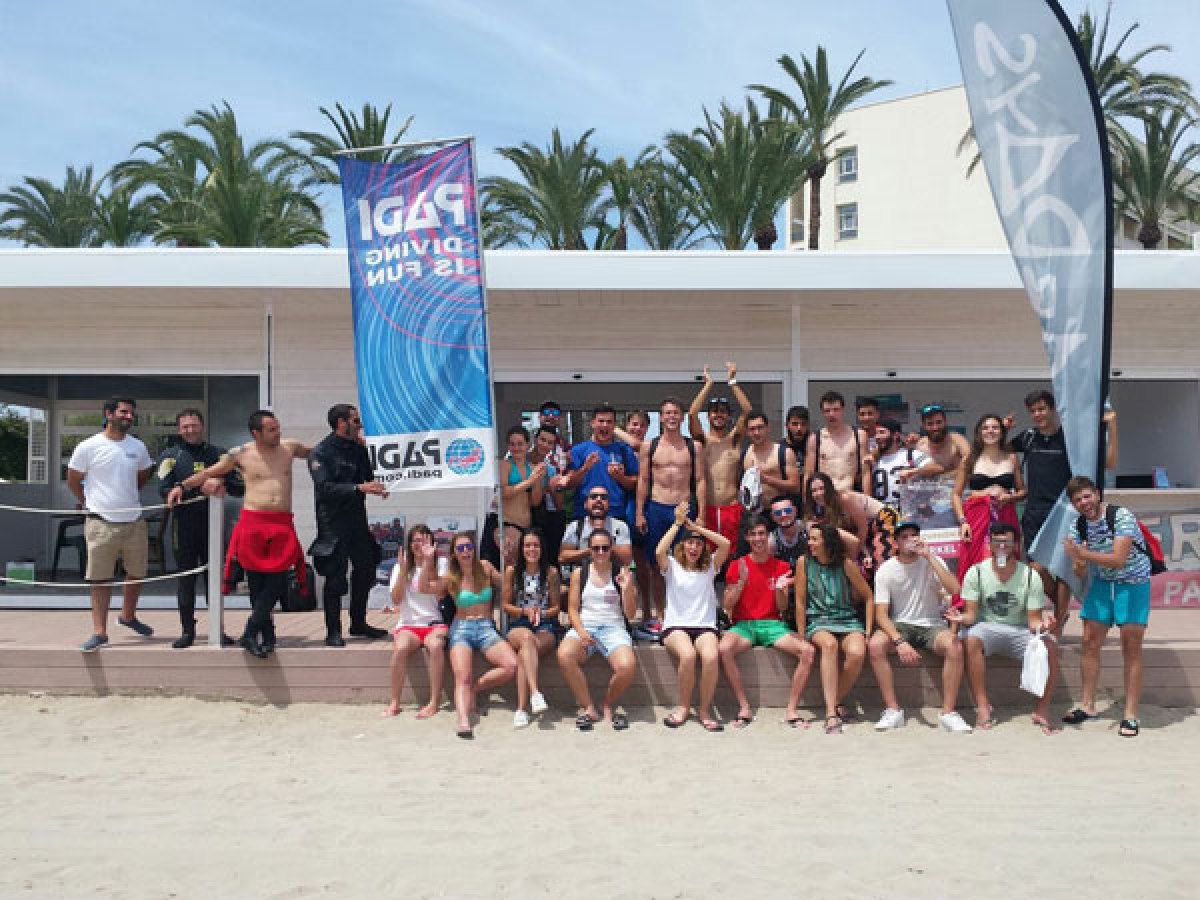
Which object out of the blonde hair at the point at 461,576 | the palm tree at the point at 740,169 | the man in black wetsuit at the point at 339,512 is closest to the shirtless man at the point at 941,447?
the blonde hair at the point at 461,576

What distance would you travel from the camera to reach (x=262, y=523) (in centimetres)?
593

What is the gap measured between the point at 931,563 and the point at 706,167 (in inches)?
639

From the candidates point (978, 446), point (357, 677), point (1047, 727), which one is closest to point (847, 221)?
point (978, 446)

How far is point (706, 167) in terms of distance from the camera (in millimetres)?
20641

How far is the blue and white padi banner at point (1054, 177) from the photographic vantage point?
17.9 ft

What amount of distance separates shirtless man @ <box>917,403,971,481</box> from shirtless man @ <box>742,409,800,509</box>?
32.0 inches

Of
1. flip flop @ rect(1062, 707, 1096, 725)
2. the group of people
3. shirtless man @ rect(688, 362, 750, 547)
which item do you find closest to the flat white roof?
the group of people

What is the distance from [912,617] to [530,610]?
2240 millimetres

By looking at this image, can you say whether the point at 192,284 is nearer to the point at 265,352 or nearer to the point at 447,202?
the point at 265,352

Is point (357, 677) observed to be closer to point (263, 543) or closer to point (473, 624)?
point (473, 624)

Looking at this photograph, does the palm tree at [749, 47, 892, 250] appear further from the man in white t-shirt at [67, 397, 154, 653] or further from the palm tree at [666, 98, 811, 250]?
the man in white t-shirt at [67, 397, 154, 653]

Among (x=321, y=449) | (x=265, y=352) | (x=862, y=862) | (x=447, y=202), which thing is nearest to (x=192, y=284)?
(x=265, y=352)

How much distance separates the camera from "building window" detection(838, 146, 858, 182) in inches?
1439

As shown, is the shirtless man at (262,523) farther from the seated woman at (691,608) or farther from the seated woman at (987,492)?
the seated woman at (987,492)
